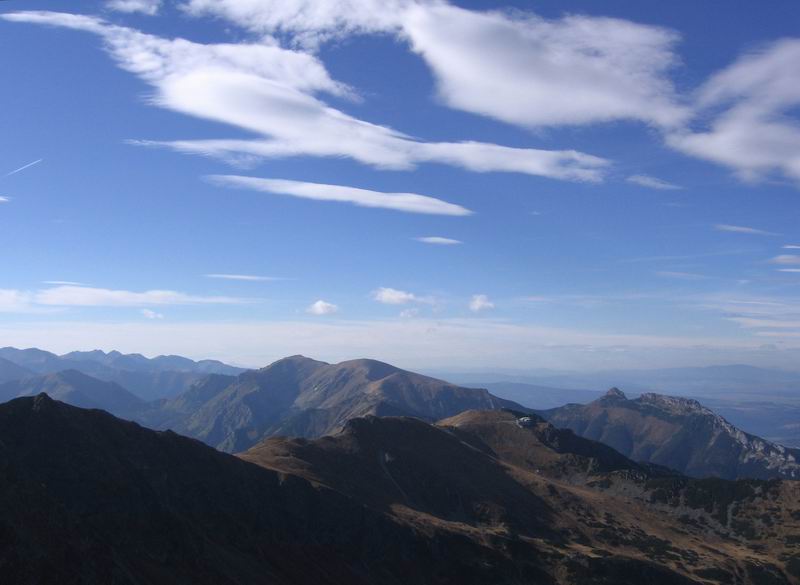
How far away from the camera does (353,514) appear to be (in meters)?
115

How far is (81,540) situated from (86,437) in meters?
27.9

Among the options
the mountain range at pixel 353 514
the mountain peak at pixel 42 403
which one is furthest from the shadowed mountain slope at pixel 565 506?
the mountain peak at pixel 42 403

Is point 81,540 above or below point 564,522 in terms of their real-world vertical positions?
above

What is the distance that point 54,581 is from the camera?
2158 inches

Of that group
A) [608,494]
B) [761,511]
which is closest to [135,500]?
[608,494]

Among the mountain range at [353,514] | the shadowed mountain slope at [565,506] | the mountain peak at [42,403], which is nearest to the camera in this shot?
the mountain range at [353,514]

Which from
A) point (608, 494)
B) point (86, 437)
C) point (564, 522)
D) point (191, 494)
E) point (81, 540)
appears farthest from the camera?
point (608, 494)

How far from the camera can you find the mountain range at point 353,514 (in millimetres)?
72312

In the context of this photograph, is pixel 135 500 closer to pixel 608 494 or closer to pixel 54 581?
pixel 54 581

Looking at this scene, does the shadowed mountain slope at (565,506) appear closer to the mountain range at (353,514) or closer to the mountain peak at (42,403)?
the mountain range at (353,514)

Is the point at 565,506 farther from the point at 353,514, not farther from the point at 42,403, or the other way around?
the point at 42,403

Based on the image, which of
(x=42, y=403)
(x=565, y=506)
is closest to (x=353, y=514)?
(x=42, y=403)

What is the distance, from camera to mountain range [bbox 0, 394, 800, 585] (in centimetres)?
7231

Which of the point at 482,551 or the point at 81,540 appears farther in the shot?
the point at 482,551
